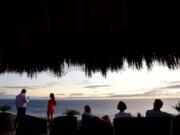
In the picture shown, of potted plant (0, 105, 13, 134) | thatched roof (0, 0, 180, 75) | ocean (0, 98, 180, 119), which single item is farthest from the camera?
ocean (0, 98, 180, 119)

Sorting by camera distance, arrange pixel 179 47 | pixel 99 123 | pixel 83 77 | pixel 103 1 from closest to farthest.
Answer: pixel 103 1
pixel 179 47
pixel 83 77
pixel 99 123

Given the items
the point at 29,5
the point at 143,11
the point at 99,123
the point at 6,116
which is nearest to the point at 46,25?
the point at 29,5

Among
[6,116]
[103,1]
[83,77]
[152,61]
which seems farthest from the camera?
[6,116]

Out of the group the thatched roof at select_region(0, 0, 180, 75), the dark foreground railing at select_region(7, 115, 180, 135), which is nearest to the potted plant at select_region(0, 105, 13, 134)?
the dark foreground railing at select_region(7, 115, 180, 135)

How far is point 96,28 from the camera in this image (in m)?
→ 3.28

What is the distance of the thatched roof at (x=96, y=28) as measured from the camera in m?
3.17

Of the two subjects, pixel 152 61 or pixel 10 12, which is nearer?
pixel 10 12

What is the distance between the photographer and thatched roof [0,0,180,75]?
3166mm

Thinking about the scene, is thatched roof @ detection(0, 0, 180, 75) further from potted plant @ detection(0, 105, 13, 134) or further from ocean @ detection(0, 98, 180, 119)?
ocean @ detection(0, 98, 180, 119)

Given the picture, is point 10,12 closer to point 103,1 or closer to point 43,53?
point 103,1

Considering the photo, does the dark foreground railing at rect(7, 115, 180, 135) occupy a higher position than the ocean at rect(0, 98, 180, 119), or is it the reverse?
the ocean at rect(0, 98, 180, 119)

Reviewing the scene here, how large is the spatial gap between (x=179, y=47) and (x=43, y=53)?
144 centimetres

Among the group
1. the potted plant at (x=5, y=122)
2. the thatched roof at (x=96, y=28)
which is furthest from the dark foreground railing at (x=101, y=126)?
the potted plant at (x=5, y=122)

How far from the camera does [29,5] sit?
3.16 m
